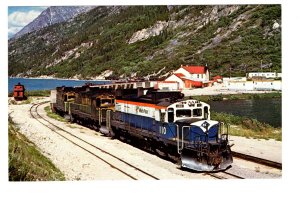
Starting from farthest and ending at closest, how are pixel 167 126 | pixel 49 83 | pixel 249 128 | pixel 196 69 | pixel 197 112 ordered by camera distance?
pixel 196 69, pixel 49 83, pixel 249 128, pixel 197 112, pixel 167 126

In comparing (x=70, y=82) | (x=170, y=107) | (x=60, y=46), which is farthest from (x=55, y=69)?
(x=170, y=107)

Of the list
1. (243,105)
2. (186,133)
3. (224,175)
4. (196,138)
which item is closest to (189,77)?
(243,105)

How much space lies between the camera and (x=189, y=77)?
34969 millimetres

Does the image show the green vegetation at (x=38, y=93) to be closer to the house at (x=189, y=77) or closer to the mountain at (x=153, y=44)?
the mountain at (x=153, y=44)

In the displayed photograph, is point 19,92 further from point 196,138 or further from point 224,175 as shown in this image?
point 224,175

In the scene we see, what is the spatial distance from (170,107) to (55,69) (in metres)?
18.5

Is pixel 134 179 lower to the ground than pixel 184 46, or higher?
lower

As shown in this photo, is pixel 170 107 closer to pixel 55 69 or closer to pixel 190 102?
pixel 190 102

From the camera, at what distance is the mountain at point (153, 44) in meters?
29.8

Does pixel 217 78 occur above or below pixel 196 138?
above

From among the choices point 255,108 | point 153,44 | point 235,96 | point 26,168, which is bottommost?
point 26,168

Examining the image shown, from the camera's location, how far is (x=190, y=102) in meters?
17.3

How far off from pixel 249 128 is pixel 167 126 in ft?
41.6
